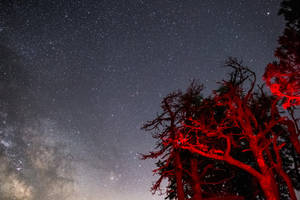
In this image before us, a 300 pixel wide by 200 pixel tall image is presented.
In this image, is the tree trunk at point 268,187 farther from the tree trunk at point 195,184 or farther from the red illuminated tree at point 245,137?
the tree trunk at point 195,184

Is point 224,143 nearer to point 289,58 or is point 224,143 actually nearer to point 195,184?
point 195,184

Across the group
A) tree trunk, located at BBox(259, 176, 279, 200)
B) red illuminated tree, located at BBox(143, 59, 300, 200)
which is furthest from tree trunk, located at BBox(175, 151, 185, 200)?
tree trunk, located at BBox(259, 176, 279, 200)

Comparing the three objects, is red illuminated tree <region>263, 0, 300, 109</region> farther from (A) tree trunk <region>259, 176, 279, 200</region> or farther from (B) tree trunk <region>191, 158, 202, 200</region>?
(B) tree trunk <region>191, 158, 202, 200</region>

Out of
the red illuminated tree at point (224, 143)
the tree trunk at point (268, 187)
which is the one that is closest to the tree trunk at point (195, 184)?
the red illuminated tree at point (224, 143)

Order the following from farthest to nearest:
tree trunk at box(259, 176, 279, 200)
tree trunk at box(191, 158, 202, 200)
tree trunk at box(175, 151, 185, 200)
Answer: tree trunk at box(191, 158, 202, 200), tree trunk at box(175, 151, 185, 200), tree trunk at box(259, 176, 279, 200)

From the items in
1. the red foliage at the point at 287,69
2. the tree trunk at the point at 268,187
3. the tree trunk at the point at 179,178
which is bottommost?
the tree trunk at the point at 268,187

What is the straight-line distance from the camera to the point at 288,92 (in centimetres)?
1023

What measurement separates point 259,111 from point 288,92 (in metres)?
8.98

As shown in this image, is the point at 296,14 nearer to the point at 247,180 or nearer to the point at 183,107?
the point at 183,107

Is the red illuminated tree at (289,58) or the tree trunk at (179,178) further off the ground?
the red illuminated tree at (289,58)

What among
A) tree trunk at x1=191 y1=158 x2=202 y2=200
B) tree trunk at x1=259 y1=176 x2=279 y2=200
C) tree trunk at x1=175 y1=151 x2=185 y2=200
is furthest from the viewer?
tree trunk at x1=191 y1=158 x2=202 y2=200

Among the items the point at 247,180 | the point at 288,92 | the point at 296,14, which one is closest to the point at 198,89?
the point at 288,92

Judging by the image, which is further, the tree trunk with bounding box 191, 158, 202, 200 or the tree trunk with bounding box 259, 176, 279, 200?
the tree trunk with bounding box 191, 158, 202, 200

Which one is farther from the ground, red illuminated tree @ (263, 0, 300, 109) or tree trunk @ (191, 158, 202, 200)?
red illuminated tree @ (263, 0, 300, 109)
